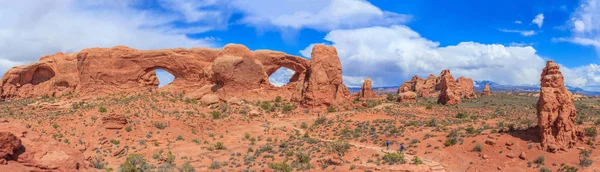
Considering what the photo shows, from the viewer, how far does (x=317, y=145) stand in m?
24.5

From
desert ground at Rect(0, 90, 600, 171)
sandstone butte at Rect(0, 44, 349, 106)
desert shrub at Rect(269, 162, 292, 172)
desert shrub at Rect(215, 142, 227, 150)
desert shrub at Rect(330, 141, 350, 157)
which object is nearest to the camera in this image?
desert shrub at Rect(269, 162, 292, 172)

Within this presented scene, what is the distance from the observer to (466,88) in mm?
61594

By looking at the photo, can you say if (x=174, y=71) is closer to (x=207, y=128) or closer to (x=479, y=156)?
(x=207, y=128)

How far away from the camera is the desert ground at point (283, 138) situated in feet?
66.2

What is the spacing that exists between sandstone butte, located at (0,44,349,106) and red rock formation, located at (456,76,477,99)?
26190 mm

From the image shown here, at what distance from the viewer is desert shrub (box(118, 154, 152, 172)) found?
17500 mm

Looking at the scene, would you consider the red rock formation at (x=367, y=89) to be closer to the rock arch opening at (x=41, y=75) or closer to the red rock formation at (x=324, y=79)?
the red rock formation at (x=324, y=79)

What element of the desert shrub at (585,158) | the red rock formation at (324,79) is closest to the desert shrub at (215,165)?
the red rock formation at (324,79)

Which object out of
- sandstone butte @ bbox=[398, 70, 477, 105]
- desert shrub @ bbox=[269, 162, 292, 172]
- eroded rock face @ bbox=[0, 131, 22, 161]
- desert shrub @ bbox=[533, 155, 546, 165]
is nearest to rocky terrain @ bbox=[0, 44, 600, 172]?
eroded rock face @ bbox=[0, 131, 22, 161]

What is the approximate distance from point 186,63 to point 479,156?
3280 centimetres

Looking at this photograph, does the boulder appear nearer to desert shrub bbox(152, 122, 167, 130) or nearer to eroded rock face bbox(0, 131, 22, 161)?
desert shrub bbox(152, 122, 167, 130)

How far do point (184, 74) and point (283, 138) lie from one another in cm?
1937

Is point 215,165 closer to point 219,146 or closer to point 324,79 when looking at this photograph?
point 219,146

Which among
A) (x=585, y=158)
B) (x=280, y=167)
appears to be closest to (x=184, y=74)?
(x=280, y=167)
